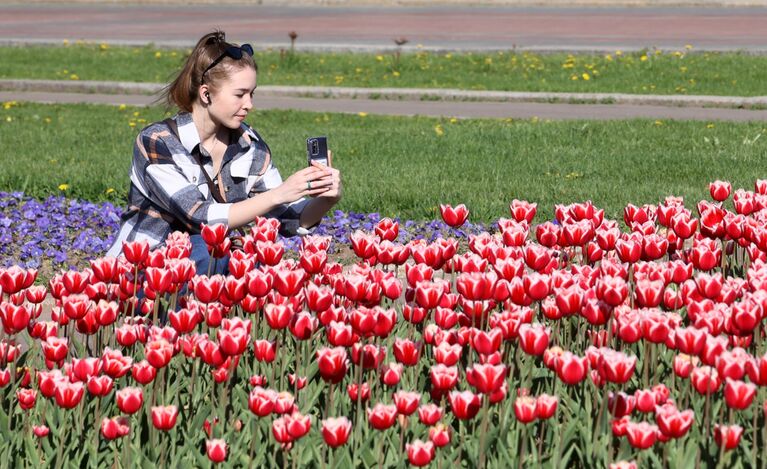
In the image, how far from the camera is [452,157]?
996 cm

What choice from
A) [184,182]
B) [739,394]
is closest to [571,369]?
[739,394]

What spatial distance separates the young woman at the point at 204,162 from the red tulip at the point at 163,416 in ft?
5.76

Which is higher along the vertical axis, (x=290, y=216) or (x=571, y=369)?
(x=571, y=369)

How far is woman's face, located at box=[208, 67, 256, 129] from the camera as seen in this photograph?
499cm

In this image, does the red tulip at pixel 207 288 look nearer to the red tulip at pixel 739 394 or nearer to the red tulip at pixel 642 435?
→ the red tulip at pixel 642 435

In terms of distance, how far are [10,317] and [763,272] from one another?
2085 millimetres

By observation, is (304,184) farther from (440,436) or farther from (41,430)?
(440,436)

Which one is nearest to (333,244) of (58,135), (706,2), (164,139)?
(164,139)

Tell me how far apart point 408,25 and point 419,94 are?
9179mm

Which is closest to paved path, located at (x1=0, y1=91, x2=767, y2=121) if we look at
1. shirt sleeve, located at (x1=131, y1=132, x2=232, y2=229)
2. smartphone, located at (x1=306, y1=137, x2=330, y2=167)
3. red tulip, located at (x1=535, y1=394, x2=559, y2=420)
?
shirt sleeve, located at (x1=131, y1=132, x2=232, y2=229)

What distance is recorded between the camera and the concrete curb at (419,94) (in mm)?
13289

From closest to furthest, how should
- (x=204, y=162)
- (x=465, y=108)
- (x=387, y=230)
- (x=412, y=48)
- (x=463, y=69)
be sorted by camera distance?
(x=387, y=230) → (x=204, y=162) → (x=465, y=108) → (x=463, y=69) → (x=412, y=48)

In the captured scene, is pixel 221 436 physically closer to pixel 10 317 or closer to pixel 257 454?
pixel 257 454

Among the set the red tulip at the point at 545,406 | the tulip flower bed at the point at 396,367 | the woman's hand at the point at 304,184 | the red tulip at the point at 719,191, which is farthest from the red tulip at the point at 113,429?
the red tulip at the point at 719,191
